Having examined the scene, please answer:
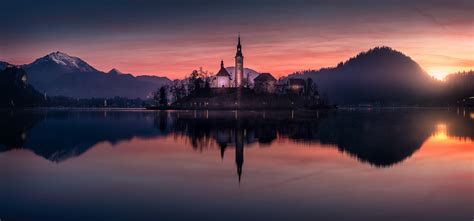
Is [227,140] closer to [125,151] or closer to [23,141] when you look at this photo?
[125,151]

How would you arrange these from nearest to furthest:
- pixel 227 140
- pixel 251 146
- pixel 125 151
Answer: pixel 125 151
pixel 251 146
pixel 227 140

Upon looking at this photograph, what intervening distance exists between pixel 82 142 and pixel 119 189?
27.9 metres

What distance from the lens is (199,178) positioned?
26.0 metres

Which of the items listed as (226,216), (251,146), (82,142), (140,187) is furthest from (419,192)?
(82,142)

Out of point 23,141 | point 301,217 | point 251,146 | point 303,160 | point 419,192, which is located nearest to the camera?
point 301,217

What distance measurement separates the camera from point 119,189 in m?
22.1

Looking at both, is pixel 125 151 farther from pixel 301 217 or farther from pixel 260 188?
pixel 301 217

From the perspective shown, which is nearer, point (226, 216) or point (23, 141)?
point (226, 216)

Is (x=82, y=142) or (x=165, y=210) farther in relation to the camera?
(x=82, y=142)

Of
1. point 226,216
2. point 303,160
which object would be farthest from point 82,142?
point 226,216

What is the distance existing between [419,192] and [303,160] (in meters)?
13.0

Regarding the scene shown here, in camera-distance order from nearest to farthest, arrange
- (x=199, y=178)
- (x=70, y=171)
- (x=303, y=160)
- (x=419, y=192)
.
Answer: (x=419, y=192) → (x=199, y=178) → (x=70, y=171) → (x=303, y=160)

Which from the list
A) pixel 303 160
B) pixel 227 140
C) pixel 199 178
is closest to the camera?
pixel 199 178

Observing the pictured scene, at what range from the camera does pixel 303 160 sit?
1345 inches
